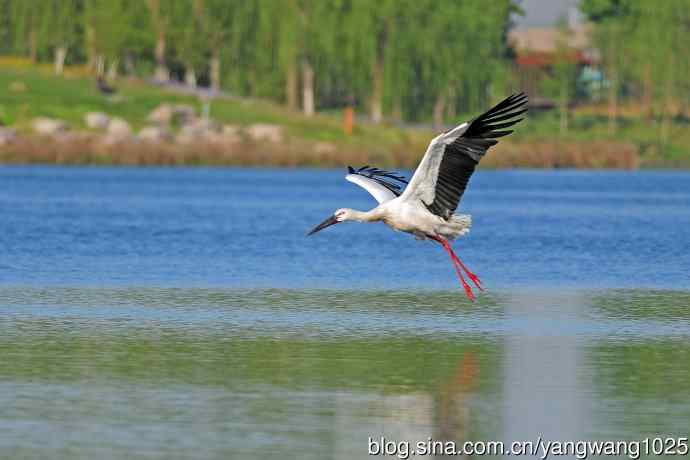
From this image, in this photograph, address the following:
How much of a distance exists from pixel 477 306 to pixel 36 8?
349ft

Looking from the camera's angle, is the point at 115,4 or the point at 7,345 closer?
the point at 7,345

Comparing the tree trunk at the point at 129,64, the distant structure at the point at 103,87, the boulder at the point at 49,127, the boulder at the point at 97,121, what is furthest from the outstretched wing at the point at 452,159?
the tree trunk at the point at 129,64

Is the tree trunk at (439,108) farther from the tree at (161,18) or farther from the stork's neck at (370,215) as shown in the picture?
the stork's neck at (370,215)

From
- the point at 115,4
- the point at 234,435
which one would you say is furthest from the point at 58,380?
Result: the point at 115,4

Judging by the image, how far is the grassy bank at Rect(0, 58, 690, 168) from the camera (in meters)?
99.2

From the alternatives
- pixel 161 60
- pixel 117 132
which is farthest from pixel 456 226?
pixel 161 60

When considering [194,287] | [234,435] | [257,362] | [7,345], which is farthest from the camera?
[194,287]

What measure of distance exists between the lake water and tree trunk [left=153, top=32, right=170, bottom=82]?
8421 centimetres

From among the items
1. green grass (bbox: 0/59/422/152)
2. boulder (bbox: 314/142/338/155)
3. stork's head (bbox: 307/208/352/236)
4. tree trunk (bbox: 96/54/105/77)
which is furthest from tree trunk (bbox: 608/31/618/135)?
stork's head (bbox: 307/208/352/236)

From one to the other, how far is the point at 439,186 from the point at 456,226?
1.23 metres

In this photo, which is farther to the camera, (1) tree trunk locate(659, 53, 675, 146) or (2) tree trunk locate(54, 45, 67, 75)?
(2) tree trunk locate(54, 45, 67, 75)

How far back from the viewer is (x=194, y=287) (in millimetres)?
26875

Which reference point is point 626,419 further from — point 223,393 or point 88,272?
point 88,272

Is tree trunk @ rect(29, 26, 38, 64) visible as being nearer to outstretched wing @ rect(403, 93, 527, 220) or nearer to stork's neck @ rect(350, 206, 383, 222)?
stork's neck @ rect(350, 206, 383, 222)
